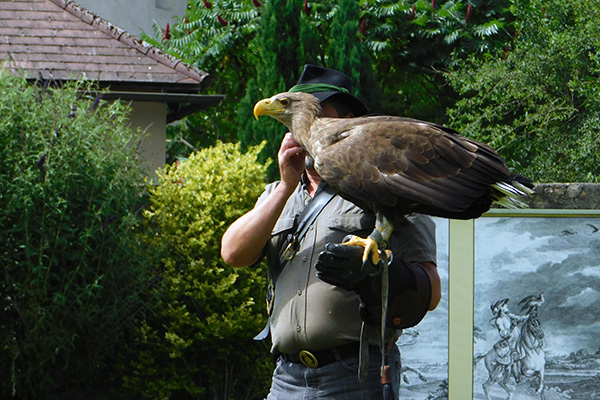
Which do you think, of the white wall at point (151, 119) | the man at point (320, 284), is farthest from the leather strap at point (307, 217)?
the white wall at point (151, 119)

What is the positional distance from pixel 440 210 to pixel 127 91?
8907 mm

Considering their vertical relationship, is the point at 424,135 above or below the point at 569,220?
above

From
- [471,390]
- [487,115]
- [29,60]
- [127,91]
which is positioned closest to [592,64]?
[487,115]

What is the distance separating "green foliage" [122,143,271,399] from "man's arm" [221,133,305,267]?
3621mm

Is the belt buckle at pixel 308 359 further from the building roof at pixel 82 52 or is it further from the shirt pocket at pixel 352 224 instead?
the building roof at pixel 82 52

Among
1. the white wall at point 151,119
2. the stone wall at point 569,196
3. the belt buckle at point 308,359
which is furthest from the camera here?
the white wall at point 151,119

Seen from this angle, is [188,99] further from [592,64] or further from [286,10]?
[592,64]

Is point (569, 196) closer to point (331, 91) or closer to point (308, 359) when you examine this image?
point (331, 91)

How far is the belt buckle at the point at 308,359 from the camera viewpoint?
3.26m

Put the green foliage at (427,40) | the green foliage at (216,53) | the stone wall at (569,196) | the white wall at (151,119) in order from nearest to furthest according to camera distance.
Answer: the stone wall at (569,196), the white wall at (151,119), the green foliage at (427,40), the green foliage at (216,53)

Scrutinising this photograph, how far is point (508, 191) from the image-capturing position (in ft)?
9.46

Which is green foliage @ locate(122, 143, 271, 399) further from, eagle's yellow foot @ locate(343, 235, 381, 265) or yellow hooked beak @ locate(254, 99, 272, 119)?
eagle's yellow foot @ locate(343, 235, 381, 265)

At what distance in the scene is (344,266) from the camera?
9.31 ft

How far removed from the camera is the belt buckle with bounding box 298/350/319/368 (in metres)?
3.26
